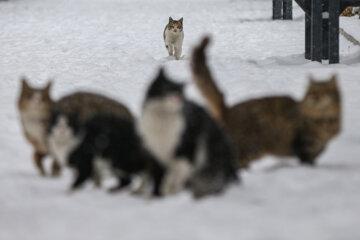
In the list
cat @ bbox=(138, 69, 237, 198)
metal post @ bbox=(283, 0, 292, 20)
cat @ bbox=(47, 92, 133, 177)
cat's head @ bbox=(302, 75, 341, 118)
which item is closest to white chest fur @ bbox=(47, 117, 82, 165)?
cat @ bbox=(47, 92, 133, 177)

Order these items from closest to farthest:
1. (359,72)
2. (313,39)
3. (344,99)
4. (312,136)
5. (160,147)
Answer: (160,147), (312,136), (344,99), (359,72), (313,39)

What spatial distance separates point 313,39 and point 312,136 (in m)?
5.88

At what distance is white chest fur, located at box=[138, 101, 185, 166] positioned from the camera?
9.89ft

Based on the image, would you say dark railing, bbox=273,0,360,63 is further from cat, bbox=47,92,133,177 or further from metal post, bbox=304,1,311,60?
cat, bbox=47,92,133,177

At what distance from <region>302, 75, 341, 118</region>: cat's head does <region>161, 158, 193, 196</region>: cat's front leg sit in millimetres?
1167

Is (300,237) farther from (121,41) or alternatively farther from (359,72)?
(121,41)

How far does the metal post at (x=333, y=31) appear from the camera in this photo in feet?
29.8

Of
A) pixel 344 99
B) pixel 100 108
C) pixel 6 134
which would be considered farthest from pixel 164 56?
pixel 100 108

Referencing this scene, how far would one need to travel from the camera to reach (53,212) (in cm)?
314

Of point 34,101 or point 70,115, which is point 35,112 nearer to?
point 34,101

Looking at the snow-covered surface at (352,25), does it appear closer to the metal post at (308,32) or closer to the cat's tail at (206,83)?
the metal post at (308,32)

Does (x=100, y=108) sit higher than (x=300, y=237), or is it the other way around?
(x=100, y=108)

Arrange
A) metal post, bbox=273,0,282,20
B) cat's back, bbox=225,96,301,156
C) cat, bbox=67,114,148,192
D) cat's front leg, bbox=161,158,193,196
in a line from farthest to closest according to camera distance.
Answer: metal post, bbox=273,0,282,20 → cat's back, bbox=225,96,301,156 → cat, bbox=67,114,148,192 → cat's front leg, bbox=161,158,193,196

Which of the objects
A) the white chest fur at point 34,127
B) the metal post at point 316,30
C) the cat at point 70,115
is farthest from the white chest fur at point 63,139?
the metal post at point 316,30
